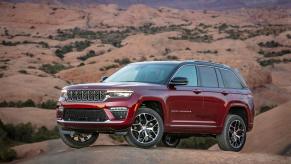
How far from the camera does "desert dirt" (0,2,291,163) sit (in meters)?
11.0

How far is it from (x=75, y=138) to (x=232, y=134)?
3.16m

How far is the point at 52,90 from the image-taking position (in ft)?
125

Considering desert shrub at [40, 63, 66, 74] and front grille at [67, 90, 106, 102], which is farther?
desert shrub at [40, 63, 66, 74]

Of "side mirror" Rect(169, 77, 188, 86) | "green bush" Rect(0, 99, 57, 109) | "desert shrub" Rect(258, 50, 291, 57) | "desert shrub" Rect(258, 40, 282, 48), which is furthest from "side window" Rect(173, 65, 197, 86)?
"desert shrub" Rect(258, 40, 282, 48)

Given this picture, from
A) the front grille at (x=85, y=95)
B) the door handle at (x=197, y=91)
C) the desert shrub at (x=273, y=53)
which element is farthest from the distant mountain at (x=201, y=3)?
the front grille at (x=85, y=95)

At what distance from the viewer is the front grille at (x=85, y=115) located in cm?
1082

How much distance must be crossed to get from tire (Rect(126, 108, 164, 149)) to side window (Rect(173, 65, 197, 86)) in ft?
4.51

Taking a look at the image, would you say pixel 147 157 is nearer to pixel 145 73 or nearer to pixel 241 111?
pixel 145 73

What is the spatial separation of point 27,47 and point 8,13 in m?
52.3

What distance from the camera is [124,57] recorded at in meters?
62.8

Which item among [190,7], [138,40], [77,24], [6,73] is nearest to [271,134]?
[6,73]

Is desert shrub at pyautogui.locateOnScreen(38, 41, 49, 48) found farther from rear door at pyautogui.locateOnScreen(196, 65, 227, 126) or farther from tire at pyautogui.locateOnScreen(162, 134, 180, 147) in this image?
rear door at pyautogui.locateOnScreen(196, 65, 227, 126)

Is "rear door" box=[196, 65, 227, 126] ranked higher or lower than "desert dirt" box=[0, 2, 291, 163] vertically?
higher

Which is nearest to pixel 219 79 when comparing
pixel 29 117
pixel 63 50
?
pixel 29 117
